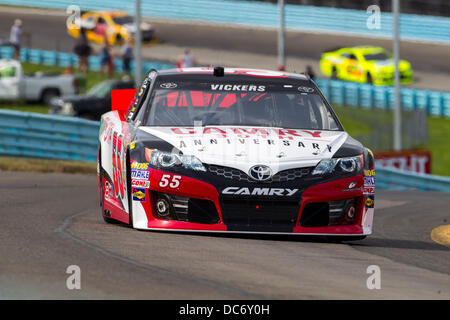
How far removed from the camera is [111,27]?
4897cm

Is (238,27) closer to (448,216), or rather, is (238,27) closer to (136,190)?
(448,216)

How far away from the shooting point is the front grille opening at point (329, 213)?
8.60 meters

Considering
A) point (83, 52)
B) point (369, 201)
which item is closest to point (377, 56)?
point (83, 52)

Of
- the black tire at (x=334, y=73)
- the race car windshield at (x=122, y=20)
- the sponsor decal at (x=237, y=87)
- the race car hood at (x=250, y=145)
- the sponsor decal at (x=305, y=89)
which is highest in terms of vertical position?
the sponsor decal at (x=237, y=87)

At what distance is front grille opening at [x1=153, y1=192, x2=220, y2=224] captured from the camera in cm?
Result: 848

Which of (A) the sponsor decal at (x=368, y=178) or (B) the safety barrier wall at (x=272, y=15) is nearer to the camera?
(A) the sponsor decal at (x=368, y=178)

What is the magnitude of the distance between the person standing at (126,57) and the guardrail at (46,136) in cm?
2220

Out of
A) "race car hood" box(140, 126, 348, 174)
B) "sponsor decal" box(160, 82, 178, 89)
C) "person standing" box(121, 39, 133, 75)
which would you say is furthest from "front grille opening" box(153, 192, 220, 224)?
"person standing" box(121, 39, 133, 75)

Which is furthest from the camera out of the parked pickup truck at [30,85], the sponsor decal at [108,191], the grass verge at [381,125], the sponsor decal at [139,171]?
the parked pickup truck at [30,85]

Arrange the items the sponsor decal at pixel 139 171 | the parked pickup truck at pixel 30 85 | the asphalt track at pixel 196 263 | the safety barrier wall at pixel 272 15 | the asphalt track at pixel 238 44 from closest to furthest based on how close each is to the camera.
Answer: the asphalt track at pixel 196 263, the sponsor decal at pixel 139 171, the parked pickup truck at pixel 30 85, the asphalt track at pixel 238 44, the safety barrier wall at pixel 272 15

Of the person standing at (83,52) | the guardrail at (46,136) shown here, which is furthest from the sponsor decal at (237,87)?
the person standing at (83,52)

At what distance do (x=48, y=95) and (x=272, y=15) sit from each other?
22.5 metres

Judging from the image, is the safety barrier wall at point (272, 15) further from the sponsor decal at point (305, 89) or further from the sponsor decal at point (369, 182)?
the sponsor decal at point (369, 182)
